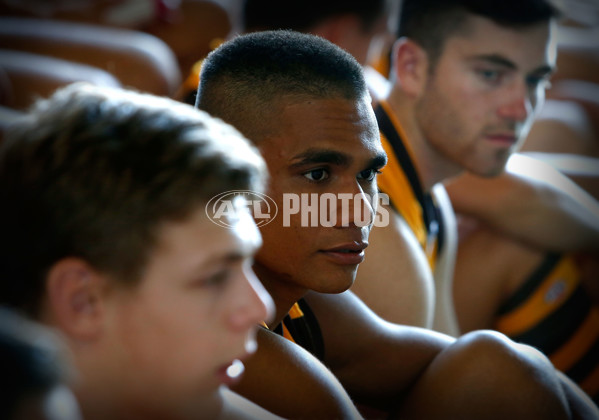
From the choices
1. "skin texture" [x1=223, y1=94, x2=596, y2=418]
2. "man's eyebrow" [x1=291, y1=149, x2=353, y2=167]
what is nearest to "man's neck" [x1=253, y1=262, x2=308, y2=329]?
"skin texture" [x1=223, y1=94, x2=596, y2=418]

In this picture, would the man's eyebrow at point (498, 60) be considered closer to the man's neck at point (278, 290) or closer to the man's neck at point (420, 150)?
the man's neck at point (420, 150)

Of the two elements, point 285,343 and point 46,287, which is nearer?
point 46,287

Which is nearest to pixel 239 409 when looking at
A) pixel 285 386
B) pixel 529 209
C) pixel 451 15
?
pixel 285 386

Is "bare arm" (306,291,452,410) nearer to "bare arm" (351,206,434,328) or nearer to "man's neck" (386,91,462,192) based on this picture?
"bare arm" (351,206,434,328)

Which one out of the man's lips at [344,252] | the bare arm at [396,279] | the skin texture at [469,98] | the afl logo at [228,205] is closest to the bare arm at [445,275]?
the skin texture at [469,98]

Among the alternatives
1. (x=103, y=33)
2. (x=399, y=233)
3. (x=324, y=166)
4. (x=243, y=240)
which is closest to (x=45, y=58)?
(x=103, y=33)

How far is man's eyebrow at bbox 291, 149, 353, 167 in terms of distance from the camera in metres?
0.57

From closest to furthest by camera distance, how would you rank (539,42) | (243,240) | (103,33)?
1. (243,240)
2. (539,42)
3. (103,33)

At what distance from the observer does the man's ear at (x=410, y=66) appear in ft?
3.31

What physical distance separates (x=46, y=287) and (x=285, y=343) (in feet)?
0.79

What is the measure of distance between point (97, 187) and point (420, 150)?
0.68 m

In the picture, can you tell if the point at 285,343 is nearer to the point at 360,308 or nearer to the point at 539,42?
the point at 360,308

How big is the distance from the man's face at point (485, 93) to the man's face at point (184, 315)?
593 mm

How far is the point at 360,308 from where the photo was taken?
0.75 meters
